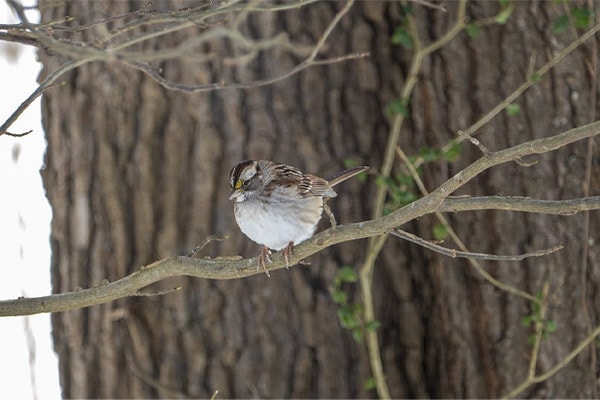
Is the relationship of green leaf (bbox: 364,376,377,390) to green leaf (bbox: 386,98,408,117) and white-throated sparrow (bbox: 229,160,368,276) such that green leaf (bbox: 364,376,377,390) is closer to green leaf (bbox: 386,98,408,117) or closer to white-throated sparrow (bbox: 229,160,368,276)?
white-throated sparrow (bbox: 229,160,368,276)

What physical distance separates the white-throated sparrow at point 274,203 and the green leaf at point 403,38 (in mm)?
1132

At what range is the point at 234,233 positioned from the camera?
16.1 ft

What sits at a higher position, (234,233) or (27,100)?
(27,100)

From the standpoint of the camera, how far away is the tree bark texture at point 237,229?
15.7ft

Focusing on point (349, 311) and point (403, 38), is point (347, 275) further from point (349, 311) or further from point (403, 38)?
point (403, 38)

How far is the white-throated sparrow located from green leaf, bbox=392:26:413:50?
113 centimetres

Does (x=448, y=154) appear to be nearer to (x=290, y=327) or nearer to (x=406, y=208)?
(x=290, y=327)

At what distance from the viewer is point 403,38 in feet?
15.7

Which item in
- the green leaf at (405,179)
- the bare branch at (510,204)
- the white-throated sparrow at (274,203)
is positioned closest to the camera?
the bare branch at (510,204)

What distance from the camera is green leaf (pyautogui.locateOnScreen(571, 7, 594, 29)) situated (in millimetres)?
4391

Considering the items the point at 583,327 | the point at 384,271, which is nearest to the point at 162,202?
the point at 384,271

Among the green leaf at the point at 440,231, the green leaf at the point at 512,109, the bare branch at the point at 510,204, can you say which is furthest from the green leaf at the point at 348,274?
the bare branch at the point at 510,204

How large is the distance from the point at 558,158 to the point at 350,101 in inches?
47.2

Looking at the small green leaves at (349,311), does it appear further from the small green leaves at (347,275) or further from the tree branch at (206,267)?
the tree branch at (206,267)
